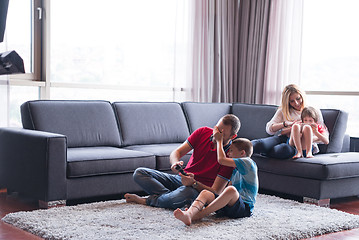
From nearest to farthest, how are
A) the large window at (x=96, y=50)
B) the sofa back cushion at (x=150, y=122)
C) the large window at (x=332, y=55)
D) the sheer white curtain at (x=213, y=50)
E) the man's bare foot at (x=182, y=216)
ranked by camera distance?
1. the man's bare foot at (x=182, y=216)
2. the sofa back cushion at (x=150, y=122)
3. the large window at (x=96, y=50)
4. the large window at (x=332, y=55)
5. the sheer white curtain at (x=213, y=50)

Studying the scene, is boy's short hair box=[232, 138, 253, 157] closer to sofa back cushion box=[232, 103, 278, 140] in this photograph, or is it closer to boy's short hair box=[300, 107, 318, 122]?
boy's short hair box=[300, 107, 318, 122]

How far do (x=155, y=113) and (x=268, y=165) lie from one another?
1.23m

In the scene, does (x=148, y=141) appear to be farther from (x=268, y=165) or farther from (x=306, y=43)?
(x=306, y=43)

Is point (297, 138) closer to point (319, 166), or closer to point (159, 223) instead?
point (319, 166)

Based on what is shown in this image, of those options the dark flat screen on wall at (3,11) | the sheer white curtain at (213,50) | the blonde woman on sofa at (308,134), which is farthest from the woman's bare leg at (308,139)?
the dark flat screen on wall at (3,11)

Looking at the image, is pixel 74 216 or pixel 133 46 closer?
pixel 74 216

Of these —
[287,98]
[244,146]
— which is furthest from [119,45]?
[244,146]

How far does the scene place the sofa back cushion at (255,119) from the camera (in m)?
4.93

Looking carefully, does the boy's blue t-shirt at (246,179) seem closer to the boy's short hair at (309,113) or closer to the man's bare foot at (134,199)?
the man's bare foot at (134,199)

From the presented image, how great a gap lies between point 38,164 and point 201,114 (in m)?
2.07

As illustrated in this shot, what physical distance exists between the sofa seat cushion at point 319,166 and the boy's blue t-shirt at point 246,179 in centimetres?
84

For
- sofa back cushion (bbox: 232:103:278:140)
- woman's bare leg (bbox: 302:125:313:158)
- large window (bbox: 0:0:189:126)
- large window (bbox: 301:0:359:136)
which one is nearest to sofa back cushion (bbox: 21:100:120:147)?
large window (bbox: 0:0:189:126)

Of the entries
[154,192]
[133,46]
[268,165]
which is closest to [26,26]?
[133,46]

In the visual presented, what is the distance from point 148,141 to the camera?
4.68m
